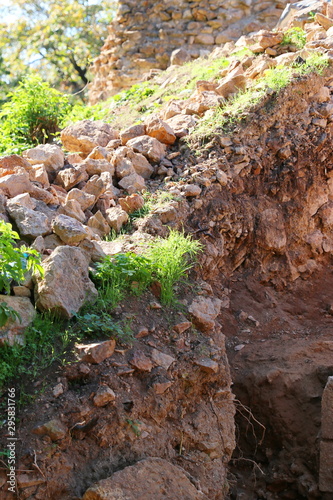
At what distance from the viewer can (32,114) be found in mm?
6520

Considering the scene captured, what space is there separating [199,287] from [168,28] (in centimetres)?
739

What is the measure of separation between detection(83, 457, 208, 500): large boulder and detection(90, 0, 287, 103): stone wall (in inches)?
317

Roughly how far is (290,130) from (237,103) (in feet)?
1.94

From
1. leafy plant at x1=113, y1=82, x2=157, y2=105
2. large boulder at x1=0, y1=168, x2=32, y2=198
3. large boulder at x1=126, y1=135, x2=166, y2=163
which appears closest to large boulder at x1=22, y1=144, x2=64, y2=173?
large boulder at x1=0, y1=168, x2=32, y2=198

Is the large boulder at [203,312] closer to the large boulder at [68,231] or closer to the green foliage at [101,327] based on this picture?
the green foliage at [101,327]

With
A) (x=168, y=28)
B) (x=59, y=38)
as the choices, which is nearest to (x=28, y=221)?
(x=168, y=28)

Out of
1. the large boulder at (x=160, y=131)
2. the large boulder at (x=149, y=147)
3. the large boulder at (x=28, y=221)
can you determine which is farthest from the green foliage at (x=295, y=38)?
the large boulder at (x=28, y=221)

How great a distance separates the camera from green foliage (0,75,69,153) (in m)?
6.30

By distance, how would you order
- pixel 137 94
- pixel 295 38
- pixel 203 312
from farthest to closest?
pixel 137 94 < pixel 295 38 < pixel 203 312

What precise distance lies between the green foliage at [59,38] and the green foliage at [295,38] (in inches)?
344

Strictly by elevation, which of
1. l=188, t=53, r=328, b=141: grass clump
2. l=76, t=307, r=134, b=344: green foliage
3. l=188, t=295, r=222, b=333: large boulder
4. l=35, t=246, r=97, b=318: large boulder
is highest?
l=188, t=53, r=328, b=141: grass clump

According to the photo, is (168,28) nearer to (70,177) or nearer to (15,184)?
(70,177)

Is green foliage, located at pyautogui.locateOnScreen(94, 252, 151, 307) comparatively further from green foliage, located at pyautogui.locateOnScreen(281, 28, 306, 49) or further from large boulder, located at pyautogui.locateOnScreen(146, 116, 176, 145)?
green foliage, located at pyautogui.locateOnScreen(281, 28, 306, 49)

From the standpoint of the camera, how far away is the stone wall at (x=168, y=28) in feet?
33.2
